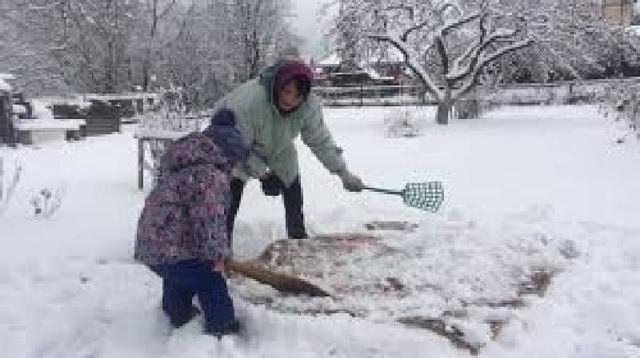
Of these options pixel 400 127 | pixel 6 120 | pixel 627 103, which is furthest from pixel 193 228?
pixel 400 127

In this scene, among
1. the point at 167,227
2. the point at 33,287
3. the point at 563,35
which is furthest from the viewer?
the point at 563,35

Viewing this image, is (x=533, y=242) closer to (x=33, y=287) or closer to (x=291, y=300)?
(x=291, y=300)

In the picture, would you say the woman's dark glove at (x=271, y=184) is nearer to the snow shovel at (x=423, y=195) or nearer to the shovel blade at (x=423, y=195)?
the snow shovel at (x=423, y=195)

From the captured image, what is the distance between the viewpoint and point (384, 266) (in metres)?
4.75

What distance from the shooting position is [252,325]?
3.83 metres

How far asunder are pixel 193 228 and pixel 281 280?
809 mm

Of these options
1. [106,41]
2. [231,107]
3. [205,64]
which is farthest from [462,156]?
[205,64]

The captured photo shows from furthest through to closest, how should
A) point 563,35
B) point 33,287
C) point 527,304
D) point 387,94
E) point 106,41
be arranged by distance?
point 387,94, point 106,41, point 563,35, point 33,287, point 527,304

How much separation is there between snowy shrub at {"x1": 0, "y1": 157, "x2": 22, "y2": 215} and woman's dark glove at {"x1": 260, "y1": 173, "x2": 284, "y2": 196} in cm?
196

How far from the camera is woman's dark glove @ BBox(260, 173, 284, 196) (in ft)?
17.1

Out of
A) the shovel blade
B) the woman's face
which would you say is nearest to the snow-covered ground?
the shovel blade

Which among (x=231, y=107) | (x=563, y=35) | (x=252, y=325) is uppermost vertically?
(x=563, y=35)

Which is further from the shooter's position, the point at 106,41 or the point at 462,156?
the point at 106,41

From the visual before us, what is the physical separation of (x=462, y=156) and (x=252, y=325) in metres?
7.36
